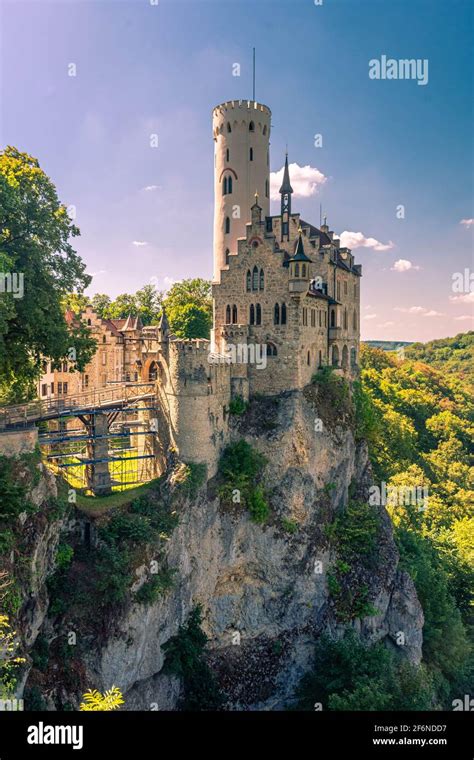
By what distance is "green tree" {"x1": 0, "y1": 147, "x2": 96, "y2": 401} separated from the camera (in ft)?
78.9

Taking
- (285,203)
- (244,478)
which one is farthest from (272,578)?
(285,203)

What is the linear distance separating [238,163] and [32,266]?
21513 millimetres

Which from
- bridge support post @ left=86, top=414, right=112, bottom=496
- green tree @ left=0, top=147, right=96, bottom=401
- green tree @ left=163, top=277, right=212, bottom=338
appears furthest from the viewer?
green tree @ left=163, top=277, right=212, bottom=338

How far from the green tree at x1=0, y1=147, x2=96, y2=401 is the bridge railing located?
1.85 metres

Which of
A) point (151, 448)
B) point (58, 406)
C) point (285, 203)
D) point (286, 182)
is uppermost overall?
point (286, 182)

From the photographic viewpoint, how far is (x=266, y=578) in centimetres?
3438

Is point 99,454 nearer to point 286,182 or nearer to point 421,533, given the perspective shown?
point 286,182

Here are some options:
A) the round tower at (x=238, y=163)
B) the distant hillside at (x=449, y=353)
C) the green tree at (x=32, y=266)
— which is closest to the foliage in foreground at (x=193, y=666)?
the green tree at (x=32, y=266)

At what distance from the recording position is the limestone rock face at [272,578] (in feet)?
103

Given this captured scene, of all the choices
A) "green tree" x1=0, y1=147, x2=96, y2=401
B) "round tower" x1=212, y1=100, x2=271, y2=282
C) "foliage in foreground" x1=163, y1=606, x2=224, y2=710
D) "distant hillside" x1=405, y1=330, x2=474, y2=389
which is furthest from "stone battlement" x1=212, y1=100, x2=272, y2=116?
"distant hillside" x1=405, y1=330, x2=474, y2=389

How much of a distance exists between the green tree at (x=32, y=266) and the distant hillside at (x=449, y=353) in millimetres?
134838

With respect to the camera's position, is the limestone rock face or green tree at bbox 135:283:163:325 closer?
the limestone rock face

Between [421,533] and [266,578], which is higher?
[266,578]

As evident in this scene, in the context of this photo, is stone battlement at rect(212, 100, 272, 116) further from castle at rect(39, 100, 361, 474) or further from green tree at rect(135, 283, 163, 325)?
green tree at rect(135, 283, 163, 325)
